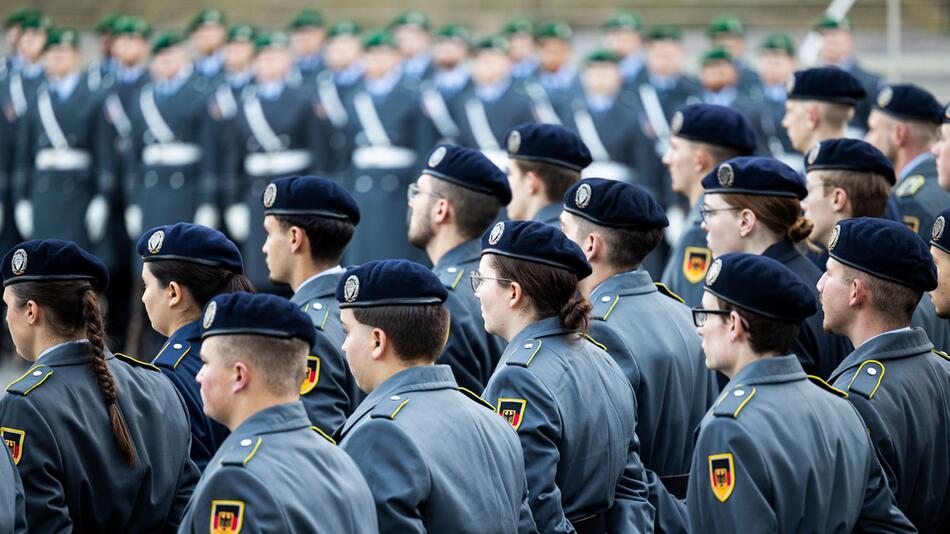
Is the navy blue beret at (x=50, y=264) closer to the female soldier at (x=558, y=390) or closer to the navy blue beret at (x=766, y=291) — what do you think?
the female soldier at (x=558, y=390)

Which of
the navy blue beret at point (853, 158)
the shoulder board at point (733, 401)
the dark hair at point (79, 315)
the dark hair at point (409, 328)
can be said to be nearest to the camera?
the shoulder board at point (733, 401)

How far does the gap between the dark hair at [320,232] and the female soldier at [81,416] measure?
1113 millimetres

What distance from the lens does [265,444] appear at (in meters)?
3.49

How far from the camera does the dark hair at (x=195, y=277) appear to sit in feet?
16.1

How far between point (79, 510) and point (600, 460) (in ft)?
4.87

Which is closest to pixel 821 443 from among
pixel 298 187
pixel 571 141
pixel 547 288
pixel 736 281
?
pixel 736 281

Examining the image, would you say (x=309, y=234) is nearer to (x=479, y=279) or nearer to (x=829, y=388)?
(x=479, y=279)

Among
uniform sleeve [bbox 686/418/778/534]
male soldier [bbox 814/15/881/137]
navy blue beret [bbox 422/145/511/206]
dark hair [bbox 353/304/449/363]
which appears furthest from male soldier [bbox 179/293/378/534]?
male soldier [bbox 814/15/881/137]

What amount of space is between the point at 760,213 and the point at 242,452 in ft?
8.91

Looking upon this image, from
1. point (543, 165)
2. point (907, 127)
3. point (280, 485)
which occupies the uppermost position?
point (280, 485)

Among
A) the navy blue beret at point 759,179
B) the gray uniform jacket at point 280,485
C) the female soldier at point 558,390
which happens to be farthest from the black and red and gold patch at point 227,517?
the navy blue beret at point 759,179

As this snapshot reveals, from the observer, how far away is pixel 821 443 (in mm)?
3980

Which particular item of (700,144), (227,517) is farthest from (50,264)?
(700,144)

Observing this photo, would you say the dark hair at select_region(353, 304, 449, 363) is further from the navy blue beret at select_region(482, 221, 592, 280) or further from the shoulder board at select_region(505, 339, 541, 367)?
the navy blue beret at select_region(482, 221, 592, 280)
